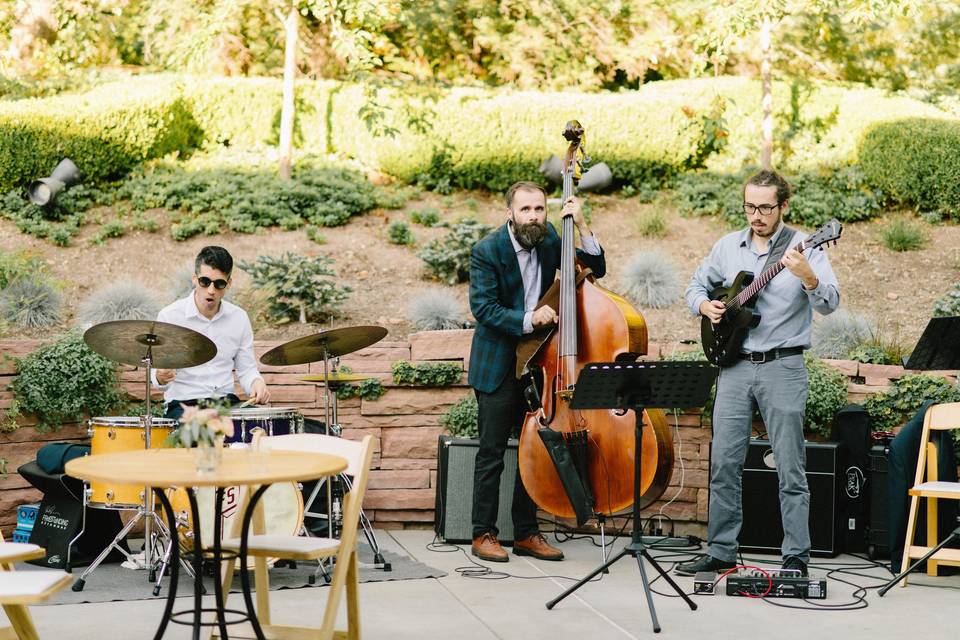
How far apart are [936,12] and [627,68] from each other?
3.95 metres

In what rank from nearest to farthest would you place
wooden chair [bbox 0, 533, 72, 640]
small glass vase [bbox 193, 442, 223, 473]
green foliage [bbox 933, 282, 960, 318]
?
wooden chair [bbox 0, 533, 72, 640]
small glass vase [bbox 193, 442, 223, 473]
green foliage [bbox 933, 282, 960, 318]

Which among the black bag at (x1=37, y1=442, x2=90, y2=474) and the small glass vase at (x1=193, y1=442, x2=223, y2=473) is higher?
the small glass vase at (x1=193, y1=442, x2=223, y2=473)

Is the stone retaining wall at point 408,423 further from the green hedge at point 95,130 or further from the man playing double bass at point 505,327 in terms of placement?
the green hedge at point 95,130

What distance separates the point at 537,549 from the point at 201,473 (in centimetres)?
259

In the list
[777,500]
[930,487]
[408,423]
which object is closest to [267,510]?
[408,423]

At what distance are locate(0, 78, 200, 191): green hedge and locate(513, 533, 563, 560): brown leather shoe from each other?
240 inches

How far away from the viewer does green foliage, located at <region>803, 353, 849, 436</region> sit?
5.84 metres

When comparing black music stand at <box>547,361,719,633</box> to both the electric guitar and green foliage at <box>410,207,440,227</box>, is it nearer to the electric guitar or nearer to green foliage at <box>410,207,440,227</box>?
the electric guitar

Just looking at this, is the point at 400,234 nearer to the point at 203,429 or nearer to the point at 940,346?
the point at 940,346

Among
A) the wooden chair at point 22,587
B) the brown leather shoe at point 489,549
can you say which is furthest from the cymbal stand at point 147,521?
the brown leather shoe at point 489,549

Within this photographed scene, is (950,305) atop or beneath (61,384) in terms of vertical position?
atop

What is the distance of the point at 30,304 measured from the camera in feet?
23.3

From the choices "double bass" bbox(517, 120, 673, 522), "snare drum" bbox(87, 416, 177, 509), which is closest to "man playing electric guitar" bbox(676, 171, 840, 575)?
"double bass" bbox(517, 120, 673, 522)

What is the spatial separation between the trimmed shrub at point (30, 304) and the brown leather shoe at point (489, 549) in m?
3.53
